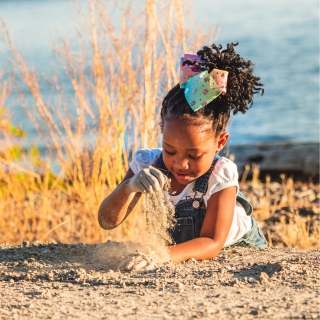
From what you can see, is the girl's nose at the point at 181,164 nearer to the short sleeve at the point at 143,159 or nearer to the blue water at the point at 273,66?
the short sleeve at the point at 143,159

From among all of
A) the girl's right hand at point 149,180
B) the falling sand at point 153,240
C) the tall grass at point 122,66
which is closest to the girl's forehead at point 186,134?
the girl's right hand at point 149,180

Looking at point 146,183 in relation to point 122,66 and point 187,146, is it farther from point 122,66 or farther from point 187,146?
point 122,66

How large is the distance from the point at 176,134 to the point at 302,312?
1.04 m

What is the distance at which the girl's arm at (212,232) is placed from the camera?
→ 2.28 metres

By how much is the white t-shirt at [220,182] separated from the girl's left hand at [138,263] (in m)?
0.46

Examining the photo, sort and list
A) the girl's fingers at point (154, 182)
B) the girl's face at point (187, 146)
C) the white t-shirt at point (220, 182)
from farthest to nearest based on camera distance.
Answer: the white t-shirt at point (220, 182) < the girl's face at point (187, 146) < the girl's fingers at point (154, 182)

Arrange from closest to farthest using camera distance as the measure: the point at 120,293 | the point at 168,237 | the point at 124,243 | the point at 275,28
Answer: the point at 120,293 → the point at 168,237 → the point at 124,243 → the point at 275,28

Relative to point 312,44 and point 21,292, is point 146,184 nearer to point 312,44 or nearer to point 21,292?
point 21,292

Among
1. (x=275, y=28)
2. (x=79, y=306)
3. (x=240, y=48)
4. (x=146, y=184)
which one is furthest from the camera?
(x=275, y=28)

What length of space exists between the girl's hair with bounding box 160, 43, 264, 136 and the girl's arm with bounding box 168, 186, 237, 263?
37 centimetres

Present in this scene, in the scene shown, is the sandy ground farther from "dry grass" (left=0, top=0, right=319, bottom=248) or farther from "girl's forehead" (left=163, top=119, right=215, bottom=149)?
"dry grass" (left=0, top=0, right=319, bottom=248)

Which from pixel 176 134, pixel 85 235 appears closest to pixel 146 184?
pixel 176 134

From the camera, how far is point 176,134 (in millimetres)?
2180

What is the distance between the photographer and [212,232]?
233cm
